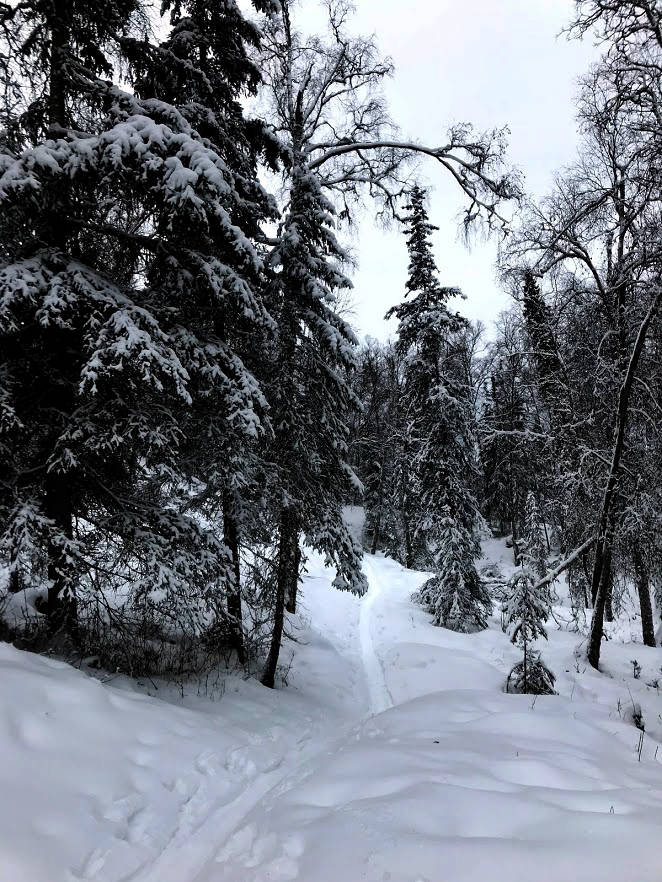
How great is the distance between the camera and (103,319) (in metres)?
5.69

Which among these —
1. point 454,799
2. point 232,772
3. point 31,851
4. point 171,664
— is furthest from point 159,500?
point 454,799

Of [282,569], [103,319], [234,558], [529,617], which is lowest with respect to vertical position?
[529,617]

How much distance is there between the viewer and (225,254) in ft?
25.1

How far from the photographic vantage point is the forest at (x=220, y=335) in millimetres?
5406

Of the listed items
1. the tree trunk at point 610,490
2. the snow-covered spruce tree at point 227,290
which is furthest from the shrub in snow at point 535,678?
the snow-covered spruce tree at point 227,290

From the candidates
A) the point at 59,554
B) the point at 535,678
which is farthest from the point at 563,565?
the point at 59,554

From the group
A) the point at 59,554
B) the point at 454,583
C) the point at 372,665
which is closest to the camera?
the point at 59,554

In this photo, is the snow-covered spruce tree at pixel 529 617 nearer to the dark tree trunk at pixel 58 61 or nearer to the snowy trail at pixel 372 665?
the snowy trail at pixel 372 665

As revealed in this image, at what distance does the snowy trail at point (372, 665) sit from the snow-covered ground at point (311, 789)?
2729 mm

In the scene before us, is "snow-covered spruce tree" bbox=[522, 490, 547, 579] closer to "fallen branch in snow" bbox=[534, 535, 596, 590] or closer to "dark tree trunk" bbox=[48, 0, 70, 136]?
"fallen branch in snow" bbox=[534, 535, 596, 590]

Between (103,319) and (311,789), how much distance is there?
5570mm

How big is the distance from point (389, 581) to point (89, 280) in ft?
66.5

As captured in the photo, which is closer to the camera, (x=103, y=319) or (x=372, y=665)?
(x=103, y=319)

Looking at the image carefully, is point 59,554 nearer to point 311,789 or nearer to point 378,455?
point 311,789
